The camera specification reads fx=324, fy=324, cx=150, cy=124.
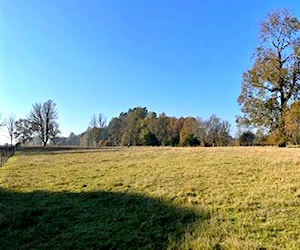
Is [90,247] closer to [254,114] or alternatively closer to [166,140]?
[254,114]

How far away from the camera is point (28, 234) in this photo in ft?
23.6

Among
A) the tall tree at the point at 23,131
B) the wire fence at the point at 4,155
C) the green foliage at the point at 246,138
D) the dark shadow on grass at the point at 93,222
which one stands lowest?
the dark shadow on grass at the point at 93,222

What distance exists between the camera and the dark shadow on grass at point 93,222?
6.48 metres

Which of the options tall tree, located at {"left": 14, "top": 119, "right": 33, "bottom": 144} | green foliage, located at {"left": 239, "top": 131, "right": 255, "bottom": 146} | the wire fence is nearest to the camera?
the wire fence

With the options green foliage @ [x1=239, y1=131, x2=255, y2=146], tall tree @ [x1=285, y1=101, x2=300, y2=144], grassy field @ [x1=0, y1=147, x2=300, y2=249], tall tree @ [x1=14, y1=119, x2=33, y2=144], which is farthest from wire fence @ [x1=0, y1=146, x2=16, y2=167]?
tall tree @ [x1=14, y1=119, x2=33, y2=144]

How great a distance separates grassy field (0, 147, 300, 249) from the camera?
6336 millimetres

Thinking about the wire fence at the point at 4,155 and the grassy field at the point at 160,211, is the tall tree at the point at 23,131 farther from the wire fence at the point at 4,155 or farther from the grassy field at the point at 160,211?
the grassy field at the point at 160,211

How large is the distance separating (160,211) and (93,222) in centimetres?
171

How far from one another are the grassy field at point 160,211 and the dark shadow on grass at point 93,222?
0.8 inches

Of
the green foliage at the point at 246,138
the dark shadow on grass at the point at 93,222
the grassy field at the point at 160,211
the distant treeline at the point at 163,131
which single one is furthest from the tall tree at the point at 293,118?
the distant treeline at the point at 163,131

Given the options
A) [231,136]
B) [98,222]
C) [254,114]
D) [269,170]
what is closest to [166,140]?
[231,136]

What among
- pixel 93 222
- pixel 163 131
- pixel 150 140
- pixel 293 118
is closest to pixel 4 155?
pixel 93 222

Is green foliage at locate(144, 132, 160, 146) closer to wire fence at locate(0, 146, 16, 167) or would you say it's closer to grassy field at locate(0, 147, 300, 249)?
wire fence at locate(0, 146, 16, 167)

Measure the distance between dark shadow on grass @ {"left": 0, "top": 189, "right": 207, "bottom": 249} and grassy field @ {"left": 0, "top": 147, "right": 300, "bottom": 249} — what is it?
21 millimetres
